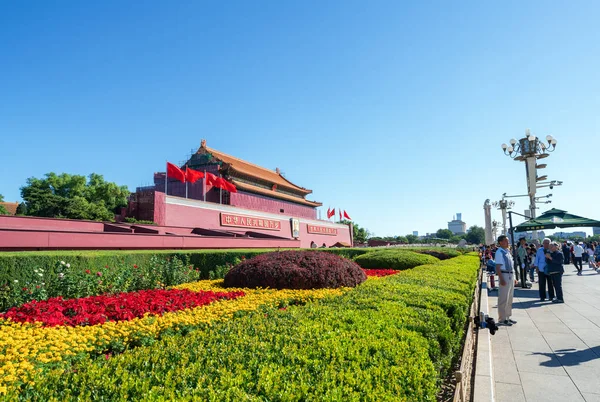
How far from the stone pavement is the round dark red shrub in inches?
106

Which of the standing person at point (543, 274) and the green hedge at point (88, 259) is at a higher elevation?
the green hedge at point (88, 259)

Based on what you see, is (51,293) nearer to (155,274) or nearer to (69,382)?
(155,274)

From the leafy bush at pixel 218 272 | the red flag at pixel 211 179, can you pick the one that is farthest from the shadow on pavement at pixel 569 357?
the red flag at pixel 211 179

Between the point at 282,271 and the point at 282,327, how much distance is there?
13.5 feet

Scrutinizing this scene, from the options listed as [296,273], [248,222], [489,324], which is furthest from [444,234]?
[489,324]

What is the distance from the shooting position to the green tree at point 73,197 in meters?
24.8

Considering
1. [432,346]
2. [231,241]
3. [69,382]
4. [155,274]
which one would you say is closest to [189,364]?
[69,382]

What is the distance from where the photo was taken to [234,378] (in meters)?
2.00

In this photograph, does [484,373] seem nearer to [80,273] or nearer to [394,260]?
[80,273]

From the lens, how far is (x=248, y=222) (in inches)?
1053

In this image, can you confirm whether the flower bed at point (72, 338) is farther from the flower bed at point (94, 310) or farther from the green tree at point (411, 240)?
the green tree at point (411, 240)

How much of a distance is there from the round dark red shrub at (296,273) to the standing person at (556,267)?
13.7 feet

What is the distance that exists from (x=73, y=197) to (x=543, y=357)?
2996 cm

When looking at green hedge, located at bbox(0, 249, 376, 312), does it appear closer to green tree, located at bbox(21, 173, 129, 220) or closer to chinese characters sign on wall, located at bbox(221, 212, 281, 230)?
chinese characters sign on wall, located at bbox(221, 212, 281, 230)
